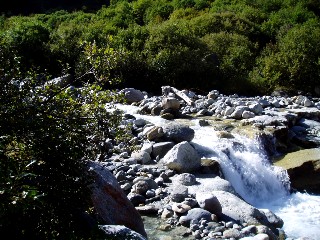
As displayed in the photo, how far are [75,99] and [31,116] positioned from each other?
0.92 m

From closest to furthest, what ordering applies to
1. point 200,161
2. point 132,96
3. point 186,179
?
point 186,179 < point 200,161 < point 132,96

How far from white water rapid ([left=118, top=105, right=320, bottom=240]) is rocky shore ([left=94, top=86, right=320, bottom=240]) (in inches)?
13.5

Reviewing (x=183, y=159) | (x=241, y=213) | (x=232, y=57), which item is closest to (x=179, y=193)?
(x=241, y=213)

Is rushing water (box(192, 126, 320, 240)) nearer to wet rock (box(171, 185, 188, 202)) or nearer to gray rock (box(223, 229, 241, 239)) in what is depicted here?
gray rock (box(223, 229, 241, 239))

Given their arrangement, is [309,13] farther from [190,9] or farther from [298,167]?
[298,167]

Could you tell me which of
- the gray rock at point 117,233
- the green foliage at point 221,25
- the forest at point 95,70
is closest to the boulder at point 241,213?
the forest at point 95,70

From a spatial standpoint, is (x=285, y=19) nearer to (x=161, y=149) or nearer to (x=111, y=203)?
(x=161, y=149)

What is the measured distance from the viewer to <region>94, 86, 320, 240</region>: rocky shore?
8.16m

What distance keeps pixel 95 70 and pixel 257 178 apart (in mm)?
6818

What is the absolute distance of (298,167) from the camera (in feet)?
38.7

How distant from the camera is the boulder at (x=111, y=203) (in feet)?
22.3

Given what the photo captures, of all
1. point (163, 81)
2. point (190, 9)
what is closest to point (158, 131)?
point (163, 81)

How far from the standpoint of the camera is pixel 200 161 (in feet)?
35.2

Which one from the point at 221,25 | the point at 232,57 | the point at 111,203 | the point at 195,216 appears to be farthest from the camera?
the point at 221,25
